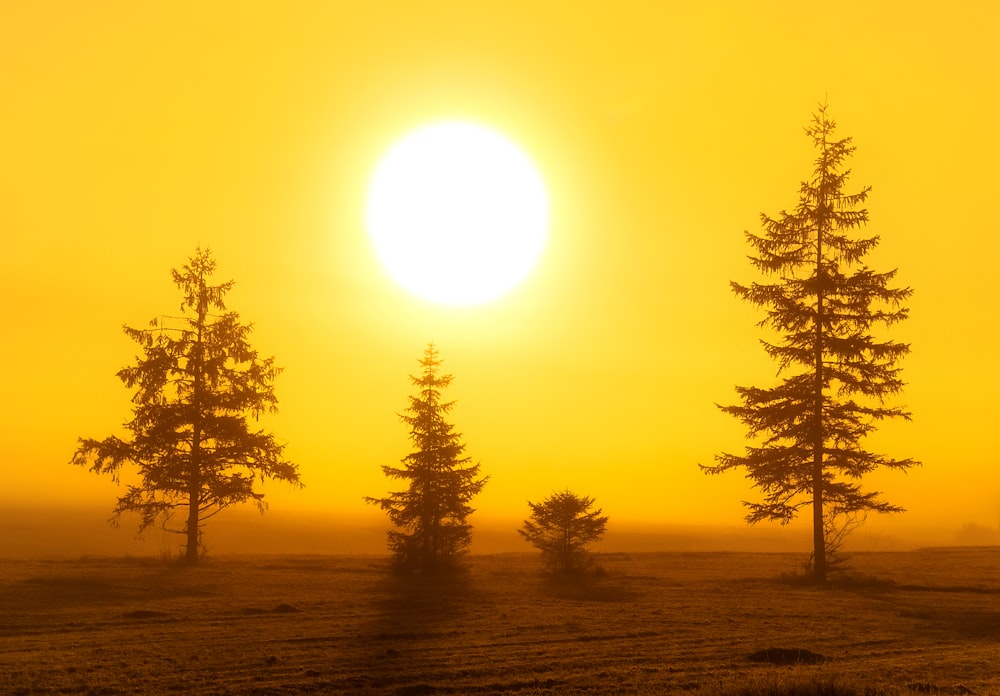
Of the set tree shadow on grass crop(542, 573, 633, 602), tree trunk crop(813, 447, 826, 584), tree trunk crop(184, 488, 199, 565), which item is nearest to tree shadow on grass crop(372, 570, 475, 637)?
tree shadow on grass crop(542, 573, 633, 602)

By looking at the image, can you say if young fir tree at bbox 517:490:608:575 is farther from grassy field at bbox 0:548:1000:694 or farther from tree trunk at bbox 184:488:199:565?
tree trunk at bbox 184:488:199:565

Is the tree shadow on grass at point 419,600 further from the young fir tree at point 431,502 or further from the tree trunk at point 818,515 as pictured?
the tree trunk at point 818,515

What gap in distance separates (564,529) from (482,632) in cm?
1269

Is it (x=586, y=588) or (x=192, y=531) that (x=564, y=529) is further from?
(x=192, y=531)

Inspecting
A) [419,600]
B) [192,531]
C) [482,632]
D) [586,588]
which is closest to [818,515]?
[586,588]

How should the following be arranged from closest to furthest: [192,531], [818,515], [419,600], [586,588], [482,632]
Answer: [482,632] < [419,600] < [586,588] < [818,515] < [192,531]

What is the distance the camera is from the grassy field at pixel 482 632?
47.1 ft

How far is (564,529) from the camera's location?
31.7 metres

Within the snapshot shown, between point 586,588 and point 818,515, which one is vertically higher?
point 818,515

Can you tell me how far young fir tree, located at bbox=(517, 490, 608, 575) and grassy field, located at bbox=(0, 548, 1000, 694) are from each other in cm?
134

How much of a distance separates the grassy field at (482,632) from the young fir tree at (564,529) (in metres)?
1.34

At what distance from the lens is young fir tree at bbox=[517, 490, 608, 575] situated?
31.5 m

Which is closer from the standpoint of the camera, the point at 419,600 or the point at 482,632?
the point at 482,632

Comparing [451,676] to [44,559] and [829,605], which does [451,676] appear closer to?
[829,605]
